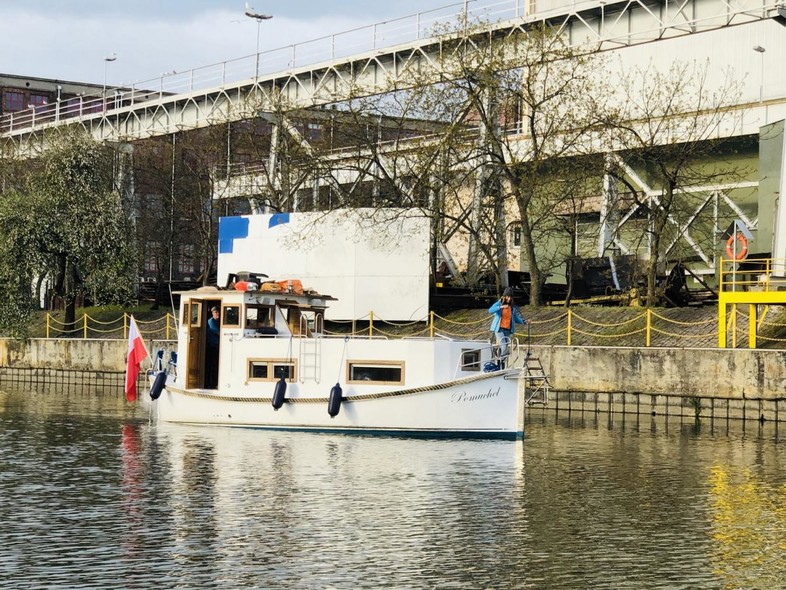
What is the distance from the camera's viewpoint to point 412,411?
95.8ft

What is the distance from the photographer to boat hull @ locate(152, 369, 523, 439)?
28.7 m

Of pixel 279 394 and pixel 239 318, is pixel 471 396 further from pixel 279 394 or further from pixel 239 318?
pixel 239 318

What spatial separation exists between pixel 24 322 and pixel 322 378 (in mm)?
27831

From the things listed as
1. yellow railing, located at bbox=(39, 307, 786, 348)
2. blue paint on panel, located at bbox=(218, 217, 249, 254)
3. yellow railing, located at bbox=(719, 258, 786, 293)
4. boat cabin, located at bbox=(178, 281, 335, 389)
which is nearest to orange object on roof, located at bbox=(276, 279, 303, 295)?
boat cabin, located at bbox=(178, 281, 335, 389)

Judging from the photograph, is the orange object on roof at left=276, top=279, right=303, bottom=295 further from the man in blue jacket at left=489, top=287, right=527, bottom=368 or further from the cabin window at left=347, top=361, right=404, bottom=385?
the man in blue jacket at left=489, top=287, right=527, bottom=368

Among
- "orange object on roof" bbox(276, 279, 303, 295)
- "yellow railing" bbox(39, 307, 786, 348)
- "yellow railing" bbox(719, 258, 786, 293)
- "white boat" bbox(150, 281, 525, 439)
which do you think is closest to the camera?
"white boat" bbox(150, 281, 525, 439)

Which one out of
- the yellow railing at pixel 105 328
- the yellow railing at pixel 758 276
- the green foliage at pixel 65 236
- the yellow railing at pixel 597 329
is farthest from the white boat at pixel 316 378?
the green foliage at pixel 65 236

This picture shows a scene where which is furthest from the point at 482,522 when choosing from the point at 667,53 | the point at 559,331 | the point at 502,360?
the point at 667,53

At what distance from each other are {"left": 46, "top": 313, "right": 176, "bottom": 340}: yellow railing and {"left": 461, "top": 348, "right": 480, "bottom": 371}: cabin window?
22967 mm

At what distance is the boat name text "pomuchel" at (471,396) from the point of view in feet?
94.2

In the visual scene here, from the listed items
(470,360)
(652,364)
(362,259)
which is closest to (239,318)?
(470,360)

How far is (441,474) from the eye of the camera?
2366 cm

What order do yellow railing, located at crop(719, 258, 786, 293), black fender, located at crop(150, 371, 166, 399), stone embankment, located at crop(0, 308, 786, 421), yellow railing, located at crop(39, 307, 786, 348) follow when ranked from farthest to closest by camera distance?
yellow railing, located at crop(39, 307, 786, 348)
yellow railing, located at crop(719, 258, 786, 293)
stone embankment, located at crop(0, 308, 786, 421)
black fender, located at crop(150, 371, 166, 399)

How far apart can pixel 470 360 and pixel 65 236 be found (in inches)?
1199
